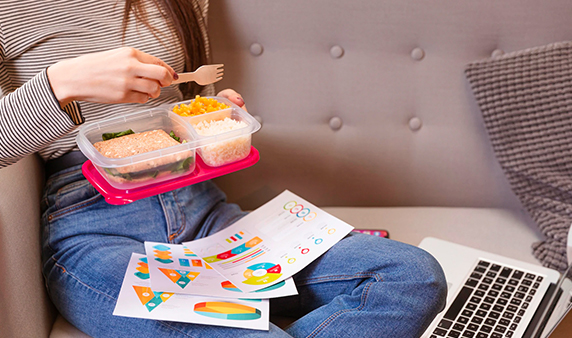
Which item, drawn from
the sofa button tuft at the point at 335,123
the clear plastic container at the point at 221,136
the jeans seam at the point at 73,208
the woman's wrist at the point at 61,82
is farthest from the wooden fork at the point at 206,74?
the sofa button tuft at the point at 335,123

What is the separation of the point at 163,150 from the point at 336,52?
2.18ft

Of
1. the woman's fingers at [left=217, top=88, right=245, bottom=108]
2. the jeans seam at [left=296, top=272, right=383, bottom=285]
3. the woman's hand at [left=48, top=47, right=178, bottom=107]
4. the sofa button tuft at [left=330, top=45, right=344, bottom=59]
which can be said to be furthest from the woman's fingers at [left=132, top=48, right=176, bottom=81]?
the sofa button tuft at [left=330, top=45, right=344, bottom=59]

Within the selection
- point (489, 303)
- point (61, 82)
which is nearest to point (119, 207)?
point (61, 82)

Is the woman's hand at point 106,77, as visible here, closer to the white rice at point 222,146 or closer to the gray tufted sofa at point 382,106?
the white rice at point 222,146

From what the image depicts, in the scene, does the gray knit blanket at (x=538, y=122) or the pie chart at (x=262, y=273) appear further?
the gray knit blanket at (x=538, y=122)

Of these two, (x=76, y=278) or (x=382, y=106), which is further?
(x=382, y=106)

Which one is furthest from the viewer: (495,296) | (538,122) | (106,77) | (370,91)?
(370,91)

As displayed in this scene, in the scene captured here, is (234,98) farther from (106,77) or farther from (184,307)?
(184,307)

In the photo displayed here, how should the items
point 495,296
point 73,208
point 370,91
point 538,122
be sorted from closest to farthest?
point 73,208 < point 495,296 < point 538,122 < point 370,91

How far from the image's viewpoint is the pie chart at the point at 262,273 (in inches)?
37.4

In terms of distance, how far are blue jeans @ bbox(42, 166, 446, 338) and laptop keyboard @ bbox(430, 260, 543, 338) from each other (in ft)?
0.54

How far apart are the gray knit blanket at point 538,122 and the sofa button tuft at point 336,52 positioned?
13.2 inches

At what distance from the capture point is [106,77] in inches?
32.0

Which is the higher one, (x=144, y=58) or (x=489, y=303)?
(x=144, y=58)
